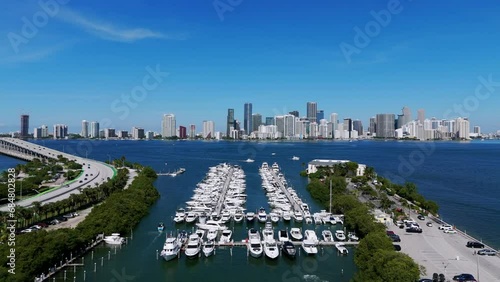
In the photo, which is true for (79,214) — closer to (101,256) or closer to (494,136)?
(101,256)

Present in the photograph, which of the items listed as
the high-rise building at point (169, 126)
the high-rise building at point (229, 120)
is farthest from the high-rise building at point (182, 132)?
the high-rise building at point (229, 120)

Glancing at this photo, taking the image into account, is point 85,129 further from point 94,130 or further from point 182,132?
point 182,132

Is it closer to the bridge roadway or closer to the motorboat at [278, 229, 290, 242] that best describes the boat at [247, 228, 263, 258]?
the motorboat at [278, 229, 290, 242]

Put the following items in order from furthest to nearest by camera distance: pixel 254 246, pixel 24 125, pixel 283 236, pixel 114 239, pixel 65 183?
pixel 24 125
pixel 65 183
pixel 283 236
pixel 114 239
pixel 254 246

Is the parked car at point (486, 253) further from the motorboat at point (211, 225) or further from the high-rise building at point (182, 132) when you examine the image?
the high-rise building at point (182, 132)

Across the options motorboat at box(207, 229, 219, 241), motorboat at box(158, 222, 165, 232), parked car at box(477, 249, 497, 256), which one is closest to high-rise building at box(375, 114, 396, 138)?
parked car at box(477, 249, 497, 256)

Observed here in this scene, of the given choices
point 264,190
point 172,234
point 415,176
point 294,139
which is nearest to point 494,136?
point 294,139

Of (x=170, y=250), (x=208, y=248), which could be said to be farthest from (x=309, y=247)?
(x=170, y=250)
